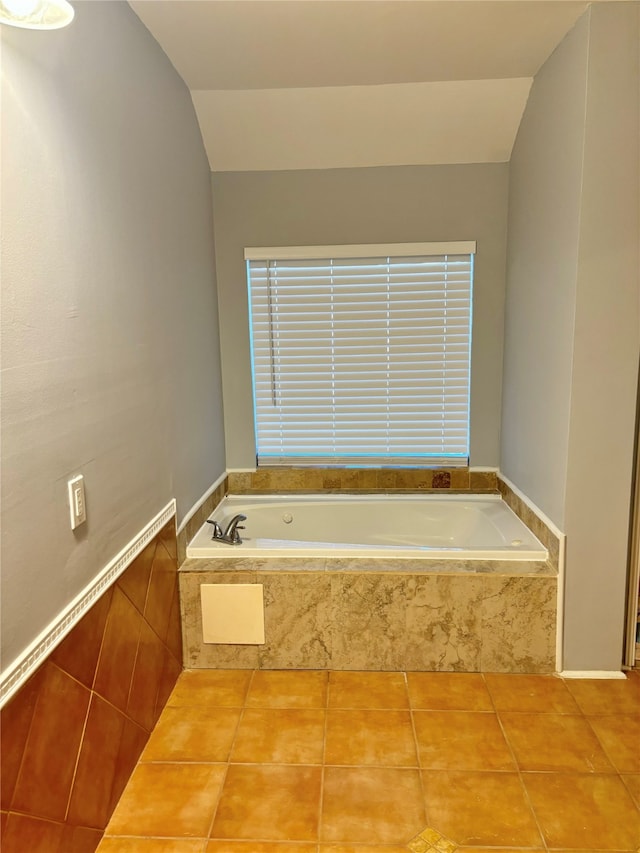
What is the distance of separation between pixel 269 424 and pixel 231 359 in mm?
433

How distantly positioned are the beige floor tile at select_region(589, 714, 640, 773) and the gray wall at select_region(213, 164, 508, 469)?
1465mm

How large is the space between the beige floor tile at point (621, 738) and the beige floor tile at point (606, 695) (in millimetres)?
38

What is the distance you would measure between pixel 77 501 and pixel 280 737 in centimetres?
112

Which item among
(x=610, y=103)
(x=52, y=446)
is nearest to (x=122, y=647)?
(x=52, y=446)

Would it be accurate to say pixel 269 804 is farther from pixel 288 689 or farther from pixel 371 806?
pixel 288 689

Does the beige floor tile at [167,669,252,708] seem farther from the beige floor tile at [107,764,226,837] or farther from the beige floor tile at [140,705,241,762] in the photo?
the beige floor tile at [107,764,226,837]

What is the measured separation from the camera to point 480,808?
1606 millimetres

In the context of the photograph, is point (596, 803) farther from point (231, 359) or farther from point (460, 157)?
point (460, 157)

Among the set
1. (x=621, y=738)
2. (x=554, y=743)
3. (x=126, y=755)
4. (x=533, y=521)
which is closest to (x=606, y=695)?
(x=621, y=738)

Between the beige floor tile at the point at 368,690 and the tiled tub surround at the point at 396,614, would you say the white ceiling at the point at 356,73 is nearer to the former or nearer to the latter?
the tiled tub surround at the point at 396,614

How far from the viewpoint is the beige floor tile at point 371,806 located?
1.53m

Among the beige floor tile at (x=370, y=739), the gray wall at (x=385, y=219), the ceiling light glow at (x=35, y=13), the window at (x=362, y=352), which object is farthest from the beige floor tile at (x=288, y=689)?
the ceiling light glow at (x=35, y=13)

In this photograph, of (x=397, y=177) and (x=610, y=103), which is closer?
(x=610, y=103)

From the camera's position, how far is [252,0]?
6.10ft
